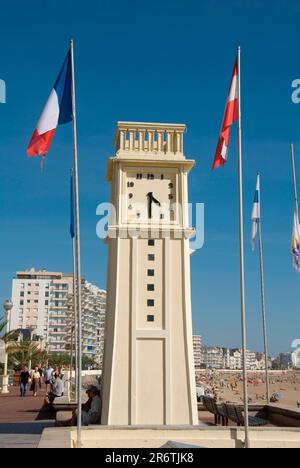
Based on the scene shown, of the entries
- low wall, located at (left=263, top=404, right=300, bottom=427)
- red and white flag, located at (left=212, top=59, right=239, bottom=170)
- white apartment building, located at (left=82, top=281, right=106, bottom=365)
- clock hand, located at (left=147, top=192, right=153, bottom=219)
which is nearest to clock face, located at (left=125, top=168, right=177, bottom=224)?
clock hand, located at (left=147, top=192, right=153, bottom=219)

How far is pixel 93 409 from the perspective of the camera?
1859 centimetres

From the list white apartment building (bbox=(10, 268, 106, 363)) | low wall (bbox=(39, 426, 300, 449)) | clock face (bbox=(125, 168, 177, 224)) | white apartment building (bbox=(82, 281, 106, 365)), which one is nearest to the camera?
low wall (bbox=(39, 426, 300, 449))

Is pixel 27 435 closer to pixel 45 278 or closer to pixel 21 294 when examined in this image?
pixel 21 294

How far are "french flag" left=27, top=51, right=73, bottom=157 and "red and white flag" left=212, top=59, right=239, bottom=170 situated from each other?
4.03 m

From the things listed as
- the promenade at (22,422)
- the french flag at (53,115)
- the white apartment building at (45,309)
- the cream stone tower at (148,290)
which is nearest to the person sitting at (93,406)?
the cream stone tower at (148,290)

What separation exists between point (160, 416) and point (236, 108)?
9789 mm

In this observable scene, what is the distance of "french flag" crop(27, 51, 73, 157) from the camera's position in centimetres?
1445

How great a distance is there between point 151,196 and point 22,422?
28.6ft

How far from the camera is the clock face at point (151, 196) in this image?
19.8 m

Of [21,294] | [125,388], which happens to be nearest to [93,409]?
[125,388]

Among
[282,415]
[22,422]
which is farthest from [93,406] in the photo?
[282,415]

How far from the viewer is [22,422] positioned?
1911 cm

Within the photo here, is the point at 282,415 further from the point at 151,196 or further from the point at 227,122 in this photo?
the point at 227,122

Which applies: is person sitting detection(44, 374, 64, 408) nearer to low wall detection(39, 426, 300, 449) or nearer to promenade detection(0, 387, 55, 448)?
promenade detection(0, 387, 55, 448)
